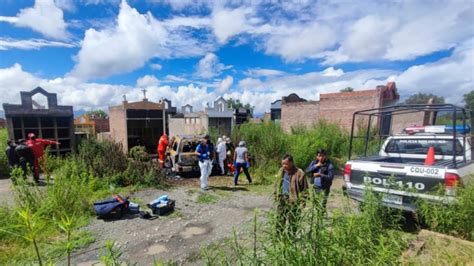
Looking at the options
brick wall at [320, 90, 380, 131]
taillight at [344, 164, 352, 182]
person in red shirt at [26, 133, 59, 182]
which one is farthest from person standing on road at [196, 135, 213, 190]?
brick wall at [320, 90, 380, 131]

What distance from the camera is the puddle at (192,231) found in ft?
15.7

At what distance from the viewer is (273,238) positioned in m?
1.85

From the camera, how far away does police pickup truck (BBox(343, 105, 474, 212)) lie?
12.2 ft

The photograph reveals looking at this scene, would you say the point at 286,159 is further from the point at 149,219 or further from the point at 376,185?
the point at 149,219

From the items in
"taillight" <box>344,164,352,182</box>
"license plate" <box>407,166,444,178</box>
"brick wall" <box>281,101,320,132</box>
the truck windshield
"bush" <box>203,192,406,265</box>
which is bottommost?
"taillight" <box>344,164,352,182</box>

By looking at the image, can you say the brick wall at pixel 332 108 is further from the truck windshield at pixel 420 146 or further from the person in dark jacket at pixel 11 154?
the person in dark jacket at pixel 11 154

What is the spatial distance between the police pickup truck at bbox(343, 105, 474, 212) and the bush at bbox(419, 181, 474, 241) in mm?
156

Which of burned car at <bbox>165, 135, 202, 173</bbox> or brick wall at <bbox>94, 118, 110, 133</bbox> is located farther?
brick wall at <bbox>94, 118, 110, 133</bbox>

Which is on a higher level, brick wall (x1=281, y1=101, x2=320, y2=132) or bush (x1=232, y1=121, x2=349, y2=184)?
brick wall (x1=281, y1=101, x2=320, y2=132)

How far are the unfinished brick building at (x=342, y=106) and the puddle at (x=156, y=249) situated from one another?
12.7 meters

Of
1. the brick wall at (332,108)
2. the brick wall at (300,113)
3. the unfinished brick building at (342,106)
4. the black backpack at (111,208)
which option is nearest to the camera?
the black backpack at (111,208)

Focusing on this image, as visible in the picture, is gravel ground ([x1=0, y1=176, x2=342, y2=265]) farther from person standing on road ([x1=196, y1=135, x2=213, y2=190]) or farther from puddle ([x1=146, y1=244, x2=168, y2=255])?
person standing on road ([x1=196, y1=135, x2=213, y2=190])

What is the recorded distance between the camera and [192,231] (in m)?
4.97

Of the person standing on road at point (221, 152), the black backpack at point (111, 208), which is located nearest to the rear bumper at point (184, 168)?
the person standing on road at point (221, 152)
